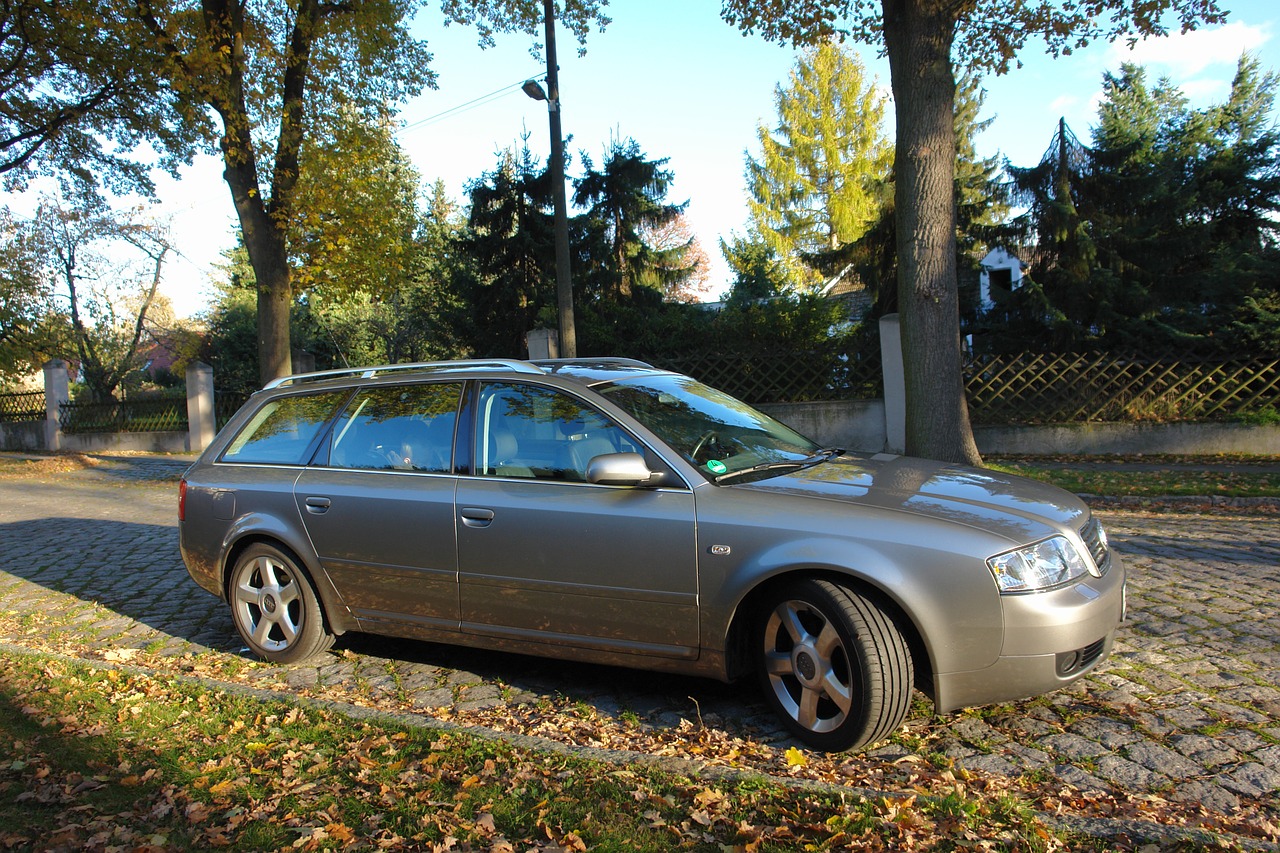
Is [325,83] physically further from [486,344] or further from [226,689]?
[226,689]

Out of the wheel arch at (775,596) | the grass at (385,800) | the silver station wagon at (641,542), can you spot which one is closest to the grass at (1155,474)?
the silver station wagon at (641,542)

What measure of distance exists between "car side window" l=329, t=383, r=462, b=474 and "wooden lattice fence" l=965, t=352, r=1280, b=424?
38.4 feet

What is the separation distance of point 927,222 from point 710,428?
21.3 feet

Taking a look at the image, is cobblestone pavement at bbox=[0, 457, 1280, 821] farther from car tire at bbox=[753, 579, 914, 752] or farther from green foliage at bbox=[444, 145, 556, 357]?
green foliage at bbox=[444, 145, 556, 357]

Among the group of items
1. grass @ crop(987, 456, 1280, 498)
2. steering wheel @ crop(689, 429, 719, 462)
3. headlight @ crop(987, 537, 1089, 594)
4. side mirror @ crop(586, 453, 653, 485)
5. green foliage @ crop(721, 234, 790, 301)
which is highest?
green foliage @ crop(721, 234, 790, 301)

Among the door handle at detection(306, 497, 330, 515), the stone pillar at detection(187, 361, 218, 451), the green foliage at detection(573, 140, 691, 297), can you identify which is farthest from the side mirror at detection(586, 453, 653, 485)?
the stone pillar at detection(187, 361, 218, 451)

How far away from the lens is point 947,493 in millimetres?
3908

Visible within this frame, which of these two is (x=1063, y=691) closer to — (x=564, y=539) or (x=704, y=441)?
(x=704, y=441)

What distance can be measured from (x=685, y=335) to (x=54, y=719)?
15.8m

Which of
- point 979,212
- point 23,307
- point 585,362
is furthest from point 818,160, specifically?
point 585,362

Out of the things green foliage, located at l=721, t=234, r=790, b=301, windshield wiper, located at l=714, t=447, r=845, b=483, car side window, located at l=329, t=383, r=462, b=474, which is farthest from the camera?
green foliage, located at l=721, t=234, r=790, b=301

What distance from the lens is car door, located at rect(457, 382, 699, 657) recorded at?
12.6 ft

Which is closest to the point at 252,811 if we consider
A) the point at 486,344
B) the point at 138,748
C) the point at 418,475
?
the point at 138,748

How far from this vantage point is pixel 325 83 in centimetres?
1661
